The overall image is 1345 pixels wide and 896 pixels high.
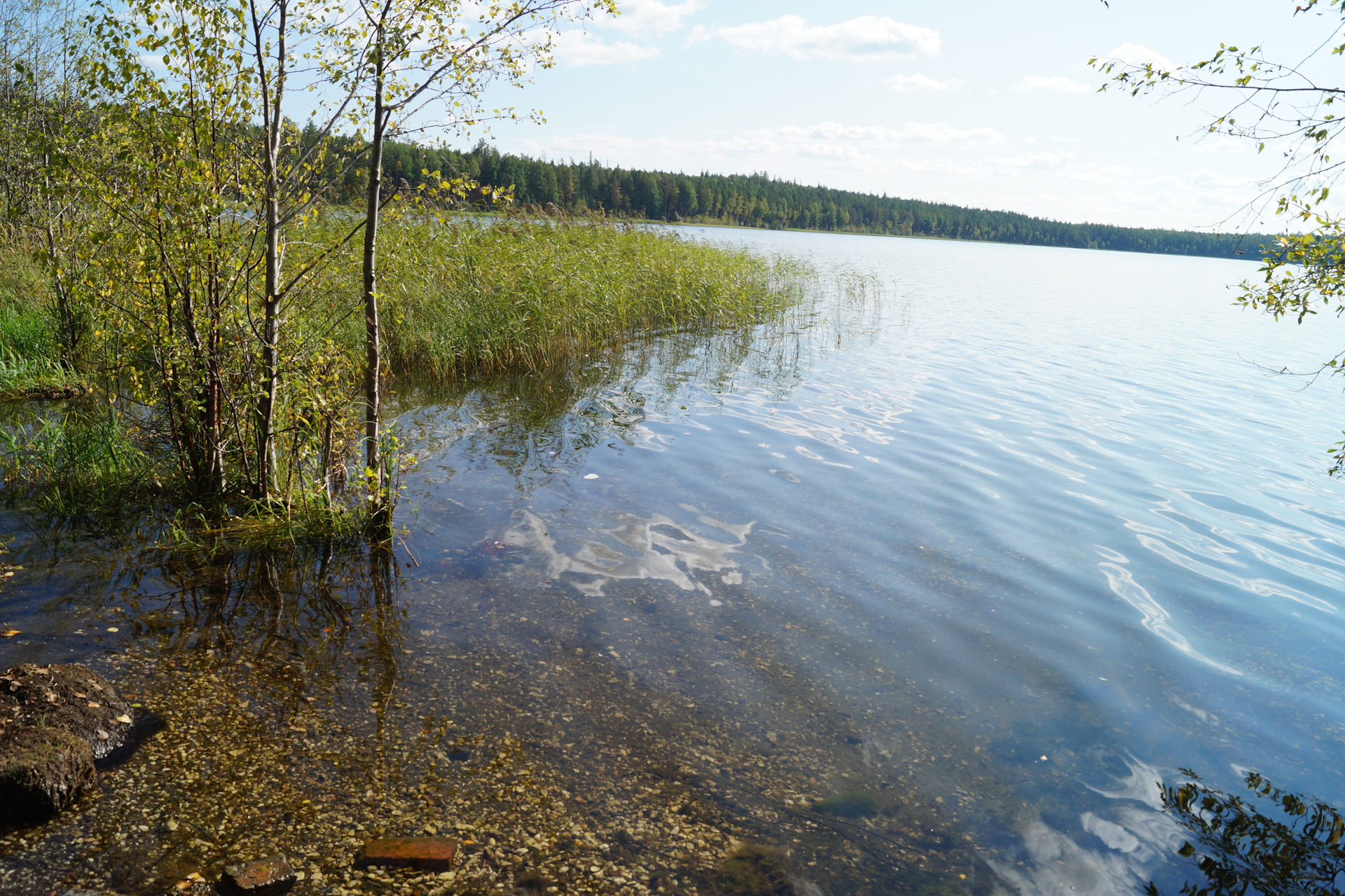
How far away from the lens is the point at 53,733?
316 centimetres

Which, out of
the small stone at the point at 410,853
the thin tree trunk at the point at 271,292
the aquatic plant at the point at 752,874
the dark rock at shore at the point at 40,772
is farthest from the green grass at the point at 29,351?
the aquatic plant at the point at 752,874

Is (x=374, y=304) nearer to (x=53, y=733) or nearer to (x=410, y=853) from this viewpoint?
(x=53, y=733)

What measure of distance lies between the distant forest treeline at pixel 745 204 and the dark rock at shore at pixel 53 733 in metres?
3.45

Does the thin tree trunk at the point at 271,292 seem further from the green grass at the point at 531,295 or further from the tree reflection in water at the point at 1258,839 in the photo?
the tree reflection in water at the point at 1258,839

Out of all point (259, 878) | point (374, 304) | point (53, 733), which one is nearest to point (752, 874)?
point (259, 878)

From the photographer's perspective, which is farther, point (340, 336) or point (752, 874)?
point (340, 336)

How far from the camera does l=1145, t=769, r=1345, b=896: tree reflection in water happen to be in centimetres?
330

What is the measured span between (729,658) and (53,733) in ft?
11.4

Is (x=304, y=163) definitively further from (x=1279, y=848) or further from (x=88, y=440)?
(x=1279, y=848)

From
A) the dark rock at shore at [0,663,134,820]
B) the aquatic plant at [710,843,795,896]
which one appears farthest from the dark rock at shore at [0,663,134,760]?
the aquatic plant at [710,843,795,896]

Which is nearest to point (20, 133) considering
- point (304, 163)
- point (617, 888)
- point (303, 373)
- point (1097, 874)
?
point (304, 163)

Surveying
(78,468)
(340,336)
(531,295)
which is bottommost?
(78,468)

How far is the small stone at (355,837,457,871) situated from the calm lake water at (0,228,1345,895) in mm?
91

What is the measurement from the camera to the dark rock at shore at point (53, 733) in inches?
115
